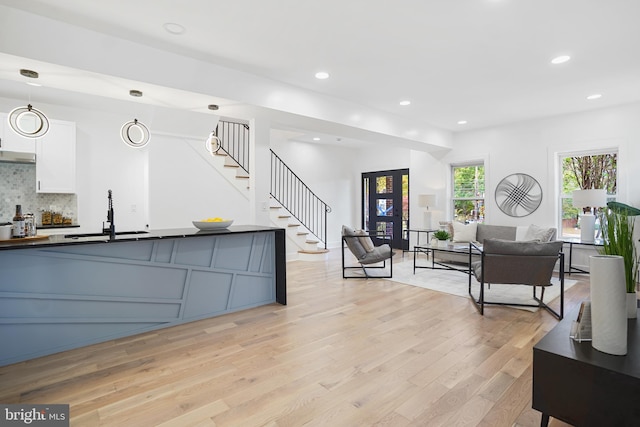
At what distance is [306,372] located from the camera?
7.98ft

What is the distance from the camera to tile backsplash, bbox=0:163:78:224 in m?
4.48

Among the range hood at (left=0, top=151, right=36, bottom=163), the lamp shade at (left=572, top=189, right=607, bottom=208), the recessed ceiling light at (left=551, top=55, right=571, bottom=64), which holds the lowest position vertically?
the lamp shade at (left=572, top=189, right=607, bottom=208)

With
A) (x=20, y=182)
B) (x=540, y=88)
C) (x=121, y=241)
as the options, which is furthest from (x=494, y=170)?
(x=20, y=182)

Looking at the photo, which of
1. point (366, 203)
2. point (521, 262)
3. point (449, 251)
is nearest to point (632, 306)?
point (521, 262)

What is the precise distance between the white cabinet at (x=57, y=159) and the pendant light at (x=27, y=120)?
62.9 inches

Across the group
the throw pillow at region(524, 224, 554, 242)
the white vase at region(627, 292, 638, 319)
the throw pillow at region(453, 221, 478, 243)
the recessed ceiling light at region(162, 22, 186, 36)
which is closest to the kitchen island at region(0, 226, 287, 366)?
the recessed ceiling light at region(162, 22, 186, 36)

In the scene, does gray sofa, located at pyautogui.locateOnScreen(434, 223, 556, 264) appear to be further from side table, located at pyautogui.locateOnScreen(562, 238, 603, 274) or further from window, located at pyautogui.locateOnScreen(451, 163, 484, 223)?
window, located at pyautogui.locateOnScreen(451, 163, 484, 223)

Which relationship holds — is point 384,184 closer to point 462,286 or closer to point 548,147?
point 548,147

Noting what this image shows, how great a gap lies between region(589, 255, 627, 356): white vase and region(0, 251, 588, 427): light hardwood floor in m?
0.63

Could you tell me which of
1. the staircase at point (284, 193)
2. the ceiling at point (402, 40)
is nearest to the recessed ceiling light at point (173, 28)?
the ceiling at point (402, 40)

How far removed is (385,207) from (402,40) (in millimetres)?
6419

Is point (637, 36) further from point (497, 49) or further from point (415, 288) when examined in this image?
point (415, 288)

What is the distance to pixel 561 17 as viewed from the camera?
9.40 ft

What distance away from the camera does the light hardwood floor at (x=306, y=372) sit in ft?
6.40
